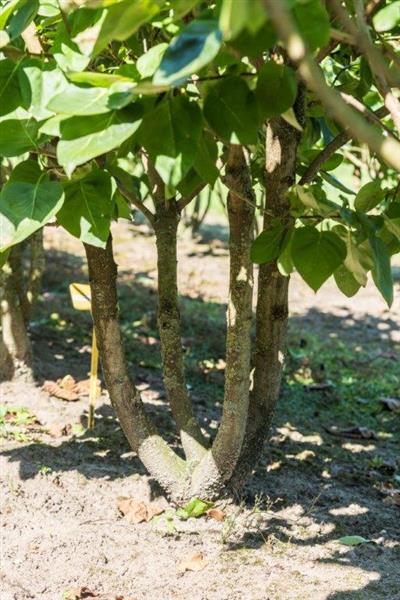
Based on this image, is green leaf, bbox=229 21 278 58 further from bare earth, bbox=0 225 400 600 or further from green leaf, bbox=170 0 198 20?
bare earth, bbox=0 225 400 600

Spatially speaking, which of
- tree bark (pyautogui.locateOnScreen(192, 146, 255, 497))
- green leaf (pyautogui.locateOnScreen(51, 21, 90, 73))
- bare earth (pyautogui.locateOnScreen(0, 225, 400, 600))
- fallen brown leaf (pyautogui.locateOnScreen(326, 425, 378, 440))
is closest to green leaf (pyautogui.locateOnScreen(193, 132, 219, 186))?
green leaf (pyautogui.locateOnScreen(51, 21, 90, 73))

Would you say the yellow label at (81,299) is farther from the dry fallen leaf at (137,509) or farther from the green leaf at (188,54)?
the green leaf at (188,54)

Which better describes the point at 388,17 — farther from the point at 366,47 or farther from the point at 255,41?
the point at 366,47

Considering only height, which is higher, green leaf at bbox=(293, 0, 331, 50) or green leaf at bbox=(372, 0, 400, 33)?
green leaf at bbox=(372, 0, 400, 33)

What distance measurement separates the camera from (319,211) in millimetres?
1876

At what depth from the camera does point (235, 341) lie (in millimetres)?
2721

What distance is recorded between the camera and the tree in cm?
127

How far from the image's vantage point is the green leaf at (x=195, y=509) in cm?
291

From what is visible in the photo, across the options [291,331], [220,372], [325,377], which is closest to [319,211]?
[220,372]

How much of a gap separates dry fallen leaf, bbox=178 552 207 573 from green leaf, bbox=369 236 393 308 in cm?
134

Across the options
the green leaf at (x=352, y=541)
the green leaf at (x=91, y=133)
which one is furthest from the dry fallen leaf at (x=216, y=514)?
the green leaf at (x=91, y=133)

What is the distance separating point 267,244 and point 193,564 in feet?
3.55

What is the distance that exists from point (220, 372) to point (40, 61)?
3596 millimetres

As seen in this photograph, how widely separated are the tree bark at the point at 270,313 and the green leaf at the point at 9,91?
2.85ft
